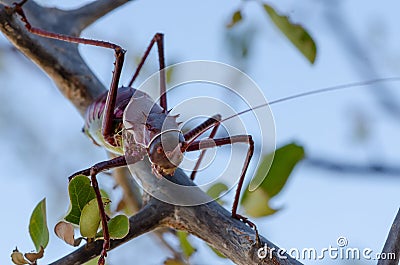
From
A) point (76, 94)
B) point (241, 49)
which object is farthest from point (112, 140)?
point (241, 49)

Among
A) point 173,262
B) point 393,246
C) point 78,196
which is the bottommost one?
point 173,262

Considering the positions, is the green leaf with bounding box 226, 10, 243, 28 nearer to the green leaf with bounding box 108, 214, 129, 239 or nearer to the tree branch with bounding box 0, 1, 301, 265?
the tree branch with bounding box 0, 1, 301, 265

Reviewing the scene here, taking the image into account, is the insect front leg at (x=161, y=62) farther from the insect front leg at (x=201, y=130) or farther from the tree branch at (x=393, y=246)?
the tree branch at (x=393, y=246)

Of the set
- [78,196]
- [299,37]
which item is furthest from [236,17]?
[78,196]

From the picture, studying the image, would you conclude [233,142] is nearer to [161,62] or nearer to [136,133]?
[136,133]

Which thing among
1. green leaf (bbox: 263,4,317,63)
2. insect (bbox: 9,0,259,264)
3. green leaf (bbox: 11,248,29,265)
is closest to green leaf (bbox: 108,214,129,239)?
insect (bbox: 9,0,259,264)

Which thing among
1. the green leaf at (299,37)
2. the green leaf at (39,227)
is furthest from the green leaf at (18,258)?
the green leaf at (299,37)
